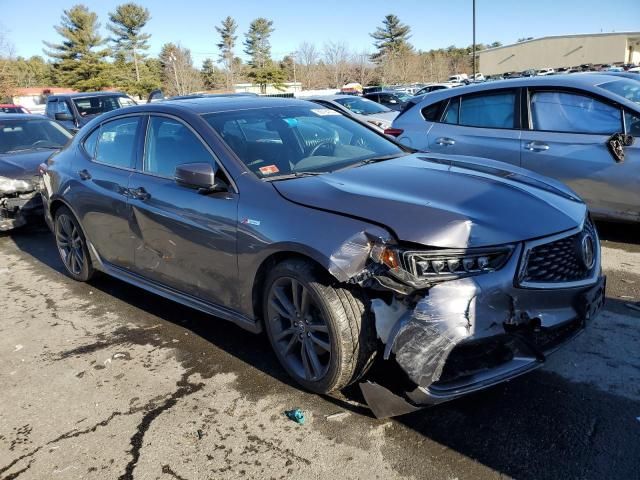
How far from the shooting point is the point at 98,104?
1443cm

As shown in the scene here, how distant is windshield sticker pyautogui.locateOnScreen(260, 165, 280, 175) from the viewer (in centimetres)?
350

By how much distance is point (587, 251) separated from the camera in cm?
297

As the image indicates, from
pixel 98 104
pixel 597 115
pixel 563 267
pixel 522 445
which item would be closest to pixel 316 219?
pixel 563 267

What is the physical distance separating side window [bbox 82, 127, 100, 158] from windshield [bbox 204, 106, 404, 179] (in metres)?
1.60

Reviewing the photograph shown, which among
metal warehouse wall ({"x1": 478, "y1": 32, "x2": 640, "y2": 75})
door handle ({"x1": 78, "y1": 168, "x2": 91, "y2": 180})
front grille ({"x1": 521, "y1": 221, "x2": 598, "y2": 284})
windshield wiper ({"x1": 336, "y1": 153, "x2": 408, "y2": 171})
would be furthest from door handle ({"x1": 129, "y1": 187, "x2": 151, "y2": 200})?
metal warehouse wall ({"x1": 478, "y1": 32, "x2": 640, "y2": 75})

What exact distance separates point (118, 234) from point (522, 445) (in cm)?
335

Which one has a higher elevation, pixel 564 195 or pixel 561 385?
pixel 564 195

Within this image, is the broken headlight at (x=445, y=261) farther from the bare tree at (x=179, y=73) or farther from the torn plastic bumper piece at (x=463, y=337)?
the bare tree at (x=179, y=73)

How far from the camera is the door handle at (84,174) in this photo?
481 centimetres

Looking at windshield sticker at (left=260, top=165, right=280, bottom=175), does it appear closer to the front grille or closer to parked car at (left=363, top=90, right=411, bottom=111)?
the front grille

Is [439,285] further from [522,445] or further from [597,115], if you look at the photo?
[597,115]

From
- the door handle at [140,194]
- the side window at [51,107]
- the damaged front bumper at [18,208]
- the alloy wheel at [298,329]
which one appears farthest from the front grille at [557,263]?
the side window at [51,107]

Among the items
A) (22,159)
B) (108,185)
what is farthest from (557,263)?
(22,159)

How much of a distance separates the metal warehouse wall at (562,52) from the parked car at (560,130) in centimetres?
7287
